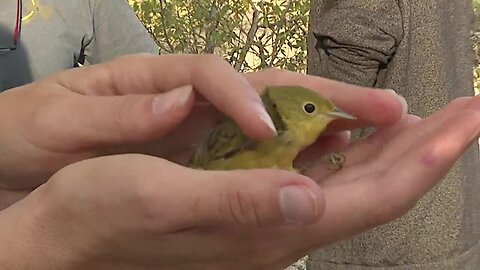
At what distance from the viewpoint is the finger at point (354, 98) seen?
3.43ft

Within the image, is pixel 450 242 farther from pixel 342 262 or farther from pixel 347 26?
pixel 347 26

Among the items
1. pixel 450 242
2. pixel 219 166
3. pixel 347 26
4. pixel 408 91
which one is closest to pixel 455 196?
pixel 450 242

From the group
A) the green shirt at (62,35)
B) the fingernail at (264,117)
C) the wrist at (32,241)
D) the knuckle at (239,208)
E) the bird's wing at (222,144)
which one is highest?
the fingernail at (264,117)

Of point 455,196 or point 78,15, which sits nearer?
point 78,15

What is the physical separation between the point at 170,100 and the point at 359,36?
0.98m

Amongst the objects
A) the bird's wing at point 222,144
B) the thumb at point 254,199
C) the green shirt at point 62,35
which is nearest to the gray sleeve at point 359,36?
the green shirt at point 62,35

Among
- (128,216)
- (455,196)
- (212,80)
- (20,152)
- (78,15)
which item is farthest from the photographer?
(455,196)

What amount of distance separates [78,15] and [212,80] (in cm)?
82

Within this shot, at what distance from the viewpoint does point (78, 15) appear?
1.74 metres

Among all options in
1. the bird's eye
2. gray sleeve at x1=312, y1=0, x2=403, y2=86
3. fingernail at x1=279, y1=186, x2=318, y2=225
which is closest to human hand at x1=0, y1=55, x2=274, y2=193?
the bird's eye

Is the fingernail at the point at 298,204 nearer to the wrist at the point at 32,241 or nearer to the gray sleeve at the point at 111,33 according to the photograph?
the wrist at the point at 32,241

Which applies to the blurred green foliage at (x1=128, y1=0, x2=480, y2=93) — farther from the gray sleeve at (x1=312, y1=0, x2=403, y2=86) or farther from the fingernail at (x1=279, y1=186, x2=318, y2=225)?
the fingernail at (x1=279, y1=186, x2=318, y2=225)

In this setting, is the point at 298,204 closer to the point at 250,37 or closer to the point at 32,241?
the point at 32,241

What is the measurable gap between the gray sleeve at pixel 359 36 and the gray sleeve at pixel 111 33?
0.45m
